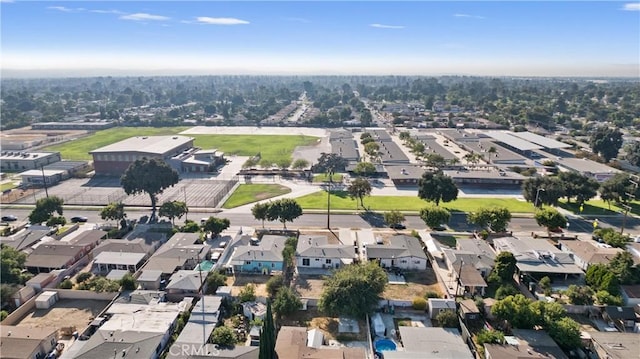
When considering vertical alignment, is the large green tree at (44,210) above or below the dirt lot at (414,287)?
above

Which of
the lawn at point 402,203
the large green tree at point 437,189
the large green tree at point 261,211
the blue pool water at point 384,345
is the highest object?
the large green tree at point 437,189

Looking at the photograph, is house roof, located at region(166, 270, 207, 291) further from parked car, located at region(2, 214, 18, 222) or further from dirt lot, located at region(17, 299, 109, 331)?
parked car, located at region(2, 214, 18, 222)

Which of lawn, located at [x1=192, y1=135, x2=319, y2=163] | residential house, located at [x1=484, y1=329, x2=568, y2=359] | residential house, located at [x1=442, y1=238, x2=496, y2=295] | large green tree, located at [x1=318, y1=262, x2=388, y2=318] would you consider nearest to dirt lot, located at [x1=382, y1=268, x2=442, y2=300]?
residential house, located at [x1=442, y1=238, x2=496, y2=295]

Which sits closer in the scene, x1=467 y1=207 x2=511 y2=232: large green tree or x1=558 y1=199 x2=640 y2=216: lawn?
x1=467 y1=207 x2=511 y2=232: large green tree

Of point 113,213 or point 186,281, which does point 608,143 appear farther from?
point 113,213

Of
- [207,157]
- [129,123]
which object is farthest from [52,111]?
[207,157]

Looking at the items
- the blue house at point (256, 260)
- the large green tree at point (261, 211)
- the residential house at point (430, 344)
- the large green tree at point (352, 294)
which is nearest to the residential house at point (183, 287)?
the blue house at point (256, 260)

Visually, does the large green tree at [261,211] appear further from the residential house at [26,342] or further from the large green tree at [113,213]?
the residential house at [26,342]

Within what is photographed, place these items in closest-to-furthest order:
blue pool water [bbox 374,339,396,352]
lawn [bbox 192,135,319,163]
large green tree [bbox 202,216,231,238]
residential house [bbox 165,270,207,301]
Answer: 1. blue pool water [bbox 374,339,396,352]
2. residential house [bbox 165,270,207,301]
3. large green tree [bbox 202,216,231,238]
4. lawn [bbox 192,135,319,163]

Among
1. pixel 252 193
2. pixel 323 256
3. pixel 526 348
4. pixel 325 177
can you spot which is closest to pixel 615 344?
pixel 526 348
